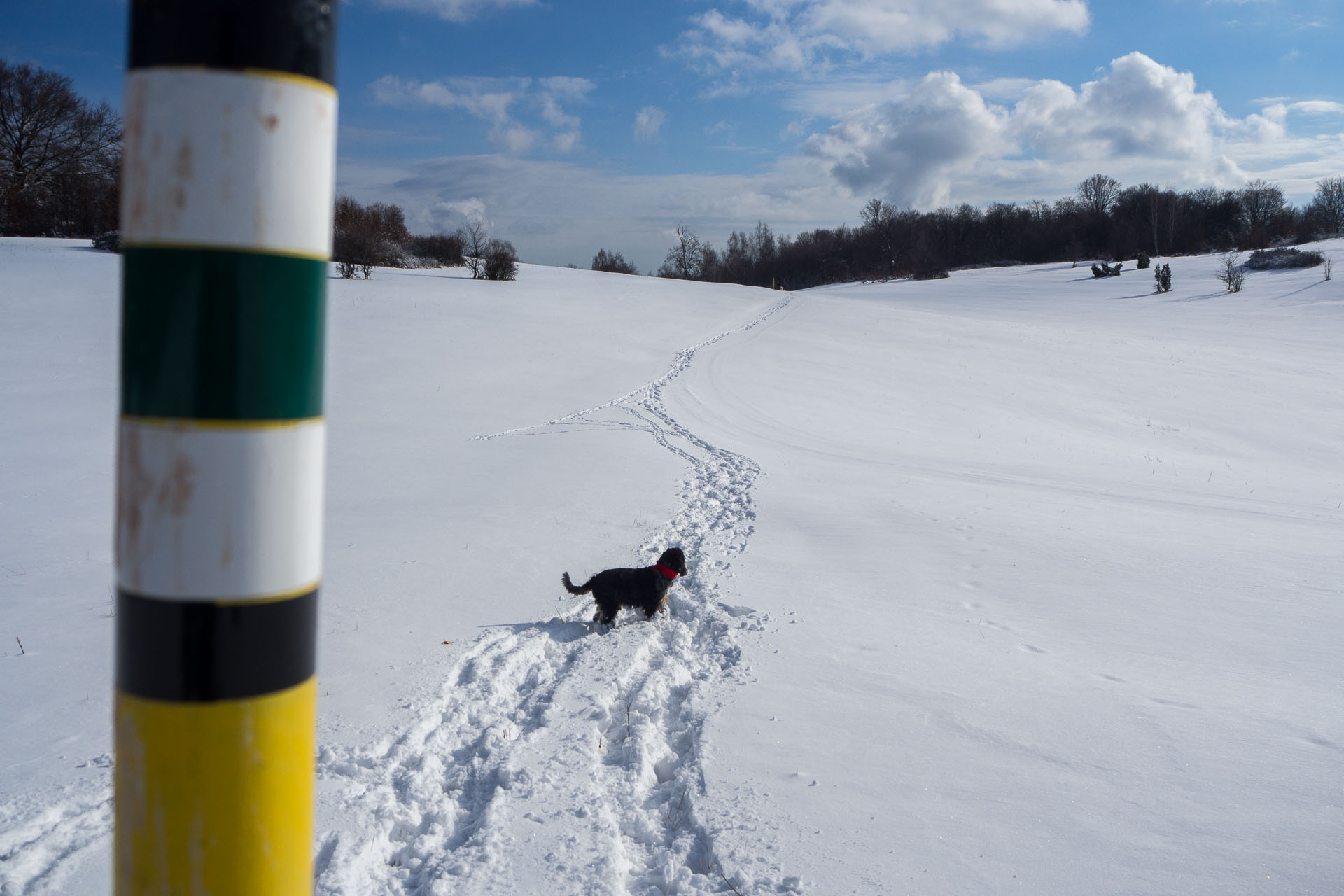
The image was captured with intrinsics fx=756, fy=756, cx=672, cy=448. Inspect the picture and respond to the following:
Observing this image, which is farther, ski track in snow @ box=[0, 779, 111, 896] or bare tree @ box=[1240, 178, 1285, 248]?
bare tree @ box=[1240, 178, 1285, 248]

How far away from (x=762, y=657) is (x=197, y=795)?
3.89 m

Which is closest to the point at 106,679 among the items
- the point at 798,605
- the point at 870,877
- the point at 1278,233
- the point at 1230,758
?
the point at 870,877

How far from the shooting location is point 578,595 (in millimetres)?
5305

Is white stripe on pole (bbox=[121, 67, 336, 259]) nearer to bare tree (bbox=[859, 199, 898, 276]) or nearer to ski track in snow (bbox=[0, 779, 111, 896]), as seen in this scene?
ski track in snow (bbox=[0, 779, 111, 896])

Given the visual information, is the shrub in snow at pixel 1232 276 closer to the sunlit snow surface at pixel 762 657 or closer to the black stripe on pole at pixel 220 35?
the sunlit snow surface at pixel 762 657

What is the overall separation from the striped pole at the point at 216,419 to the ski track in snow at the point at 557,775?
202cm

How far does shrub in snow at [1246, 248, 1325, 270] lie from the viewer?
134 feet

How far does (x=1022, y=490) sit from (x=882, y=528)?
3.10m

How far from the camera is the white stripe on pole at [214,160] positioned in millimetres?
721

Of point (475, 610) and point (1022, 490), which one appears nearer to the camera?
point (475, 610)

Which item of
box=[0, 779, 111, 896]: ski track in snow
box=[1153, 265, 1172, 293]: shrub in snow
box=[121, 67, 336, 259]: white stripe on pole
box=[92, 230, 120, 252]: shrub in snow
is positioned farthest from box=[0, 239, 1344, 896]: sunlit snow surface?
box=[1153, 265, 1172, 293]: shrub in snow

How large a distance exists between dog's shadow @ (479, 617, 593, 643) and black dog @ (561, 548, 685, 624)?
0.41 feet

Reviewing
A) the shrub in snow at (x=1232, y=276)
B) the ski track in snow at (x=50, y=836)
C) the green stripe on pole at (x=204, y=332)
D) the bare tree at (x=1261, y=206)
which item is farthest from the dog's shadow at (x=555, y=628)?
the bare tree at (x=1261, y=206)

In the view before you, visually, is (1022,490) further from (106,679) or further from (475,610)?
(106,679)
